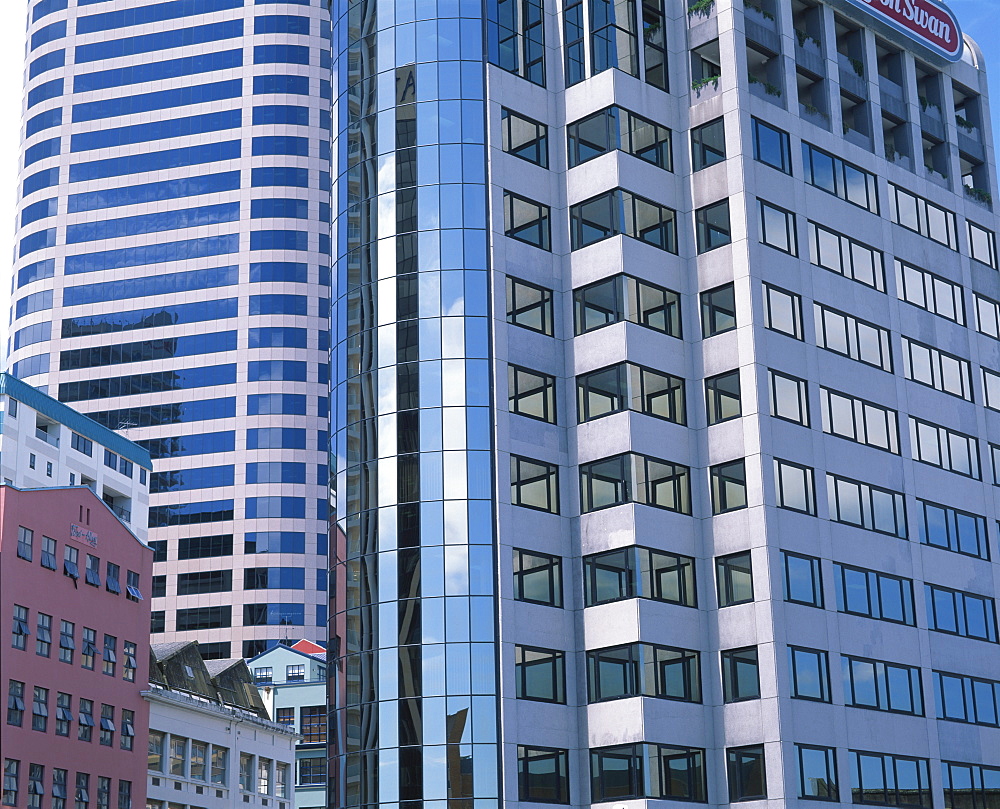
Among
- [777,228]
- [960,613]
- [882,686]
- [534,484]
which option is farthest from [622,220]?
[960,613]

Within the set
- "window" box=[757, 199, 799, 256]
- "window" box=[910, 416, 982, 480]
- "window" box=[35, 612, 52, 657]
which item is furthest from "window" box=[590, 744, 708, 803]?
"window" box=[35, 612, 52, 657]

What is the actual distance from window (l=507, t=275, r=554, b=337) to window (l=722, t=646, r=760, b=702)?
58.3 ft

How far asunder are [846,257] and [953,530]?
15.4m

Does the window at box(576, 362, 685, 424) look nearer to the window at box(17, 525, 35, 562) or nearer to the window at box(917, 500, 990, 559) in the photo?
the window at box(917, 500, 990, 559)

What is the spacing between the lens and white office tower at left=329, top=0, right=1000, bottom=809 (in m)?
62.9

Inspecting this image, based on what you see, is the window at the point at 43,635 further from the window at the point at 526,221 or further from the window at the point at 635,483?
the window at the point at 526,221

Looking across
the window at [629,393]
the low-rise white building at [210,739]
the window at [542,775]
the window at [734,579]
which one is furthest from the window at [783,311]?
the low-rise white building at [210,739]

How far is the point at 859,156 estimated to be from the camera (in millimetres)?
76688

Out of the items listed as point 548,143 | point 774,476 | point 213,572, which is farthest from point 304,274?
point 774,476

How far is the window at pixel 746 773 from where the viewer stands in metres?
61.8

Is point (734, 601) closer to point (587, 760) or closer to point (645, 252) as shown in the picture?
point (587, 760)

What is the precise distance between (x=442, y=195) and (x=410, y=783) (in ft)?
91.2

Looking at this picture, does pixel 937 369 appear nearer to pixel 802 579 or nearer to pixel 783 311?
pixel 783 311

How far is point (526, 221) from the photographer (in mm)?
70688
